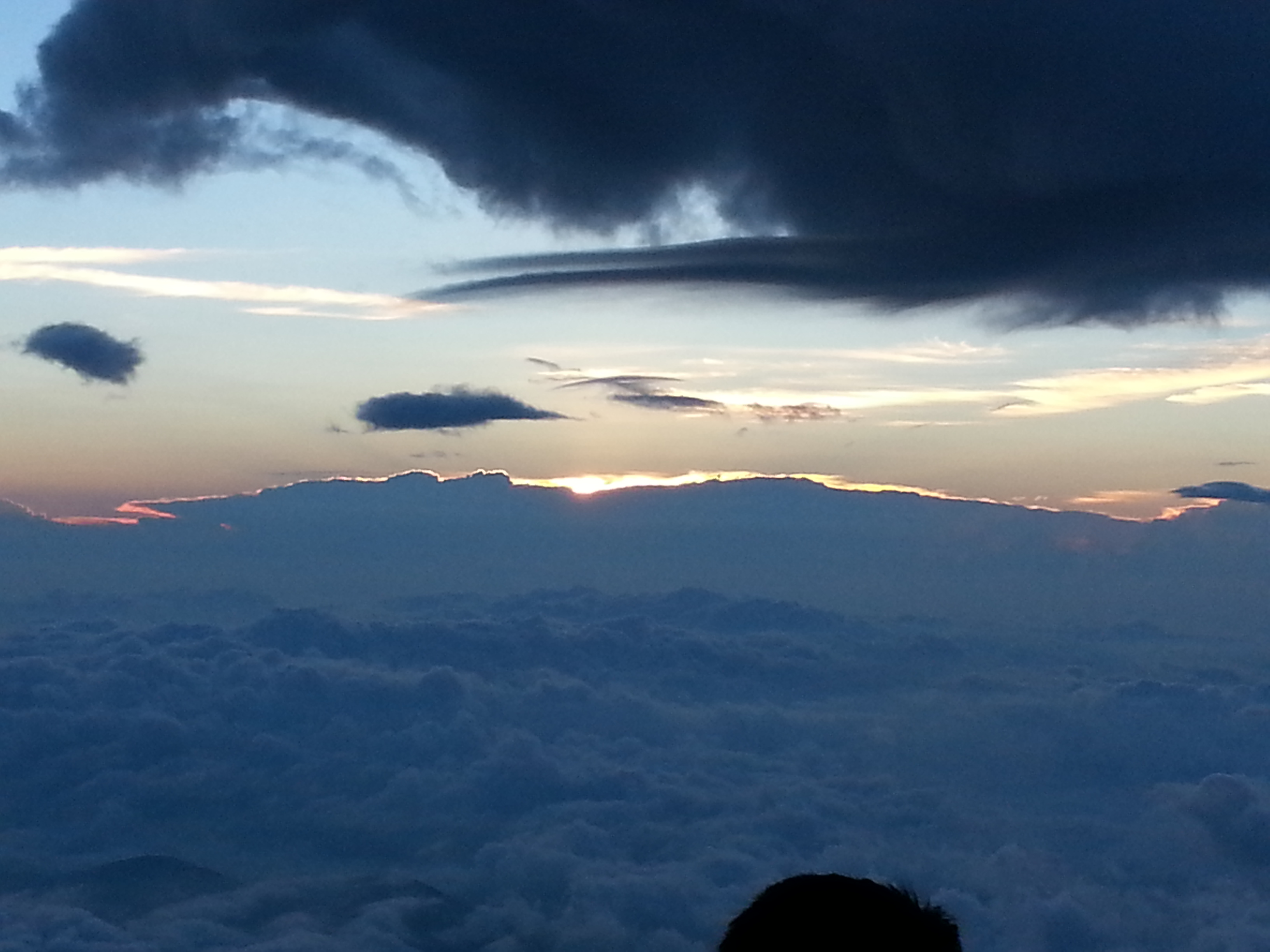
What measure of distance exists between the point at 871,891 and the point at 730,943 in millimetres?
567

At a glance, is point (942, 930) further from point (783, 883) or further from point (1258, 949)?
point (1258, 949)

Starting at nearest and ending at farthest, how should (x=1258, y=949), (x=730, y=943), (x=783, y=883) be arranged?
(x=730, y=943)
(x=783, y=883)
(x=1258, y=949)

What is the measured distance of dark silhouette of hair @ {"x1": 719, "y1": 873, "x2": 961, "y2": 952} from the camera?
3.76 metres

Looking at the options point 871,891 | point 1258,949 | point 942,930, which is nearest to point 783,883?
point 871,891

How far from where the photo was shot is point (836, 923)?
377 centimetres

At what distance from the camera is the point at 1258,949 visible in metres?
195

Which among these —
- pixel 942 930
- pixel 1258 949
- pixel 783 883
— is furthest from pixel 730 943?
pixel 1258 949

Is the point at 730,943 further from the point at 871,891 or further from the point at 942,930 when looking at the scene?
the point at 942,930

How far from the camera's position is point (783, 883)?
4125 mm

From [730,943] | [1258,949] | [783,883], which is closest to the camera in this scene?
[730,943]

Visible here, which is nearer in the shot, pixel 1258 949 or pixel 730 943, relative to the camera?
pixel 730 943

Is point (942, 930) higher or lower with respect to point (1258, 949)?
higher

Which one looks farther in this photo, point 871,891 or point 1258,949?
point 1258,949

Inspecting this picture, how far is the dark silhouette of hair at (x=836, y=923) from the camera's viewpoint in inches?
148
